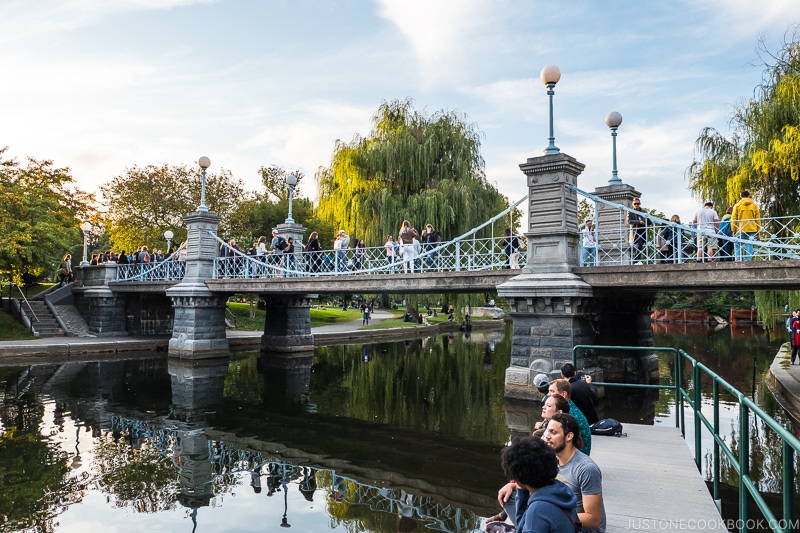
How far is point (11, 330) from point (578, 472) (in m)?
24.4

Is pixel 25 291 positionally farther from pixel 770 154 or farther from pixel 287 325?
pixel 770 154

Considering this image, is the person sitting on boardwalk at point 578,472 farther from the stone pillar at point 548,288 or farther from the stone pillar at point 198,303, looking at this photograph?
the stone pillar at point 198,303

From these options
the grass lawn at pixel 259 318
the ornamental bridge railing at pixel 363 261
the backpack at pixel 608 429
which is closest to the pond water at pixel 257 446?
the backpack at pixel 608 429

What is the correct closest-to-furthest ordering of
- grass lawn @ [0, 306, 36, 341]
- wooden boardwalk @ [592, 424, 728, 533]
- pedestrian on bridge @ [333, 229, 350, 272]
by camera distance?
wooden boardwalk @ [592, 424, 728, 533], pedestrian on bridge @ [333, 229, 350, 272], grass lawn @ [0, 306, 36, 341]

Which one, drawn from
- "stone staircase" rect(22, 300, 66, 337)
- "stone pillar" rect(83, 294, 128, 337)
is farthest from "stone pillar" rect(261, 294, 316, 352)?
"stone staircase" rect(22, 300, 66, 337)

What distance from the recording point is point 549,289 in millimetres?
11836

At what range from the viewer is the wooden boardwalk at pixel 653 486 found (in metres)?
4.18

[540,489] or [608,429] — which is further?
[608,429]

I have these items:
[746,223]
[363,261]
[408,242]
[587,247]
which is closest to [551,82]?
[587,247]

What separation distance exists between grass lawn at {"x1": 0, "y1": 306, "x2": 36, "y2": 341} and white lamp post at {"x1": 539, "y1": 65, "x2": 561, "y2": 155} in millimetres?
19790

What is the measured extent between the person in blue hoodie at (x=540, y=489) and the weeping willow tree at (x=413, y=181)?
19.3m

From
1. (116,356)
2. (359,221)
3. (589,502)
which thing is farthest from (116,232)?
(589,502)

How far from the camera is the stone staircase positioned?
23.0 meters

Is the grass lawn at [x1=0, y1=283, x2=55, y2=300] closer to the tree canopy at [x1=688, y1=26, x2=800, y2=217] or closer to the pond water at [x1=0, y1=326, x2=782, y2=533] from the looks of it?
the pond water at [x1=0, y1=326, x2=782, y2=533]
